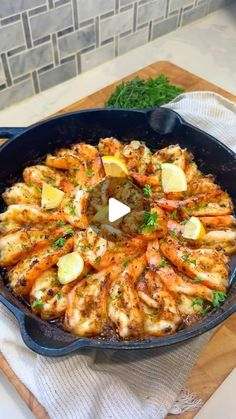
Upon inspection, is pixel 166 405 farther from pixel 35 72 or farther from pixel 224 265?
pixel 35 72

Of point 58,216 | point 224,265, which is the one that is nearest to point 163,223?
point 224,265

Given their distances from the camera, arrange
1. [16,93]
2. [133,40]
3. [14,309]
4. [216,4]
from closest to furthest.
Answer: [14,309] → [16,93] → [133,40] → [216,4]

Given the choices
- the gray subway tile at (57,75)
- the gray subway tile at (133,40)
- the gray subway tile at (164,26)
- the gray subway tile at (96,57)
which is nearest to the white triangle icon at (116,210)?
Result: the gray subway tile at (57,75)

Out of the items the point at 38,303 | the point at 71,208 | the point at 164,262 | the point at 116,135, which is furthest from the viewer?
the point at 116,135

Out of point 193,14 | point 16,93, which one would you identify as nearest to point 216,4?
point 193,14

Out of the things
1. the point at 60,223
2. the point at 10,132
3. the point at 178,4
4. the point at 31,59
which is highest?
the point at 10,132

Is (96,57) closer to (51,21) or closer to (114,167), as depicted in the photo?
(51,21)

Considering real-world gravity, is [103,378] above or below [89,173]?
below

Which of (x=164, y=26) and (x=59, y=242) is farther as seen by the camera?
(x=164, y=26)

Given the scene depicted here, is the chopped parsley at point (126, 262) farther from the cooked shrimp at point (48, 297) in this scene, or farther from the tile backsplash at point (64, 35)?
the tile backsplash at point (64, 35)
